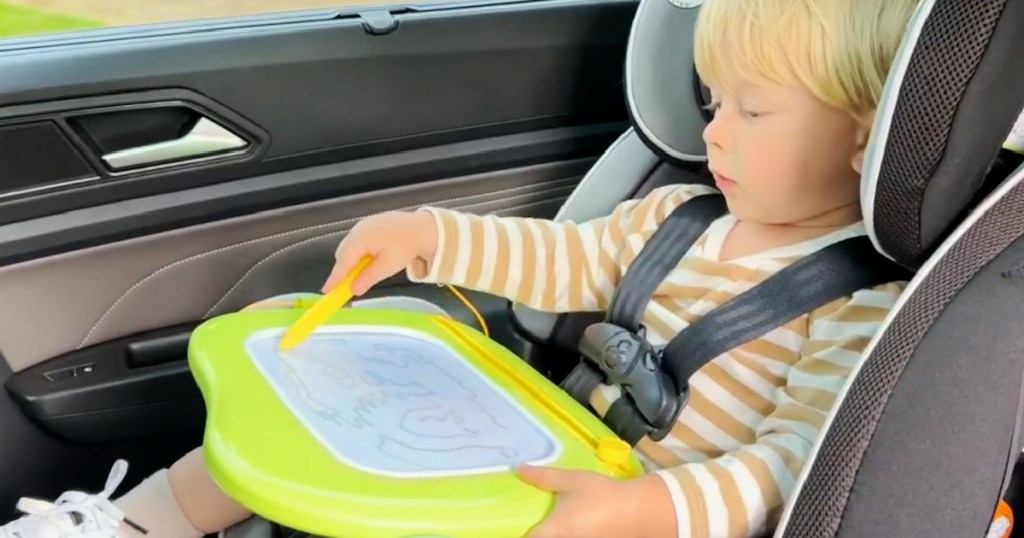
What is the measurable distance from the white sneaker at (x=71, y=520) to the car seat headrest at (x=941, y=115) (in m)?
0.77

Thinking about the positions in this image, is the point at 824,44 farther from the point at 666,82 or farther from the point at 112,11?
the point at 112,11

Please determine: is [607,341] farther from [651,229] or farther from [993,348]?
[993,348]

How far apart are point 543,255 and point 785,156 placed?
Result: 0.32 metres

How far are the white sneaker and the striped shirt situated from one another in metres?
0.39

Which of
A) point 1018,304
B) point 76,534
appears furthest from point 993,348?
point 76,534

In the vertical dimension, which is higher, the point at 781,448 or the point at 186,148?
the point at 186,148

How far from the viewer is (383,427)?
98 cm

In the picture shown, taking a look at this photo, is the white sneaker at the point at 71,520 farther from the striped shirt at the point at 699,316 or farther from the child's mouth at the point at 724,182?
the child's mouth at the point at 724,182

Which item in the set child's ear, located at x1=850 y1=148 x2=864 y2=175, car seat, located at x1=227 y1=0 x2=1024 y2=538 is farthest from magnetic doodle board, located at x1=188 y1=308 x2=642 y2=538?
child's ear, located at x1=850 y1=148 x2=864 y2=175

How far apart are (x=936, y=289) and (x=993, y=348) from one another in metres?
0.06

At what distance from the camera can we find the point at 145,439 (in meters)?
1.51

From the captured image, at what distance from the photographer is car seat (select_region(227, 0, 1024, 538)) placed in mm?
831

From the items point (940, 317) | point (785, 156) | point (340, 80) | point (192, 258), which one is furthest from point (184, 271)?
point (940, 317)

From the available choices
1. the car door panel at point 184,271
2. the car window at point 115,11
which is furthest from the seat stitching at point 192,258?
the car window at point 115,11
